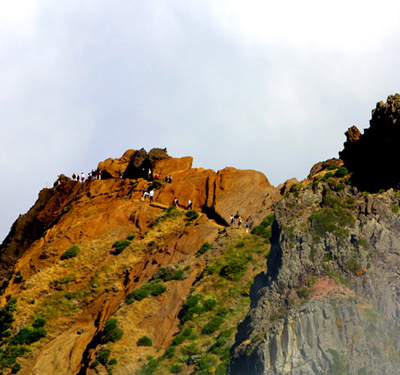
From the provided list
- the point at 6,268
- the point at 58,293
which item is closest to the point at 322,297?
the point at 58,293

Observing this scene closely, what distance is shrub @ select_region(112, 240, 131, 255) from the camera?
78.8 metres

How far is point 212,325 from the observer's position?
60.3 meters

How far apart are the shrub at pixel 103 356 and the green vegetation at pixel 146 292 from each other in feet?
23.0

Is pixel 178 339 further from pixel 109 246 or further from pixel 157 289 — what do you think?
pixel 109 246

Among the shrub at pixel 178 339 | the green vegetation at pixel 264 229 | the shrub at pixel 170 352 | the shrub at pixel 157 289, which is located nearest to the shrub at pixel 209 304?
the shrub at pixel 178 339

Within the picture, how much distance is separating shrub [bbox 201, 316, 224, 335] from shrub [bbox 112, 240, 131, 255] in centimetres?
2040

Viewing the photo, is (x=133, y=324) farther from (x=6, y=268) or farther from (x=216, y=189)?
(x=6, y=268)

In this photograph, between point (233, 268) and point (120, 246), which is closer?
point (233, 268)

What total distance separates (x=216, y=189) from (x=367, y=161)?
34752 mm

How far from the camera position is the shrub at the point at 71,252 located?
7860cm

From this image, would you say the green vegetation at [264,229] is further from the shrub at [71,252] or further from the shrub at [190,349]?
the shrub at [71,252]

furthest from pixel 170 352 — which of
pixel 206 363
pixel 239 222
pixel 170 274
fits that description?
pixel 239 222

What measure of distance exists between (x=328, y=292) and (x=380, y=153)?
16.0 metres

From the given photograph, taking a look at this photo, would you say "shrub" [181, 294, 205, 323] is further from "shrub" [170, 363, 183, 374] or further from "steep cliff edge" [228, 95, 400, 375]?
"steep cliff edge" [228, 95, 400, 375]
